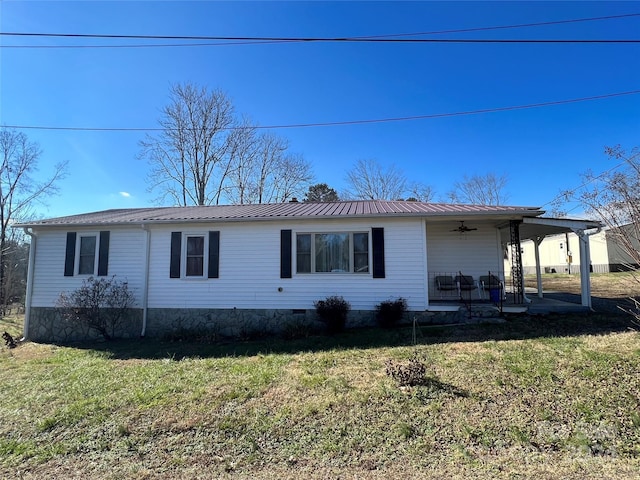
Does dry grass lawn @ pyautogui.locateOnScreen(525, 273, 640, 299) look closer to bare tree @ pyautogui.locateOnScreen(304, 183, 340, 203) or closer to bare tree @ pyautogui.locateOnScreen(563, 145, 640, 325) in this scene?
bare tree @ pyautogui.locateOnScreen(563, 145, 640, 325)

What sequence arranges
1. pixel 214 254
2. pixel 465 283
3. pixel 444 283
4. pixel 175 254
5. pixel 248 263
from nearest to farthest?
pixel 248 263
pixel 214 254
pixel 175 254
pixel 465 283
pixel 444 283

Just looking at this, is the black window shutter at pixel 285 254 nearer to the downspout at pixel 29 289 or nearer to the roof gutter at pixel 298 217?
the roof gutter at pixel 298 217

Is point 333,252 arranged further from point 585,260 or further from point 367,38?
point 585,260

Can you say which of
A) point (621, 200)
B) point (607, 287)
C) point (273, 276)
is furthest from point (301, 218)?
point (607, 287)

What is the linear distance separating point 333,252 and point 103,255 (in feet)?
21.6

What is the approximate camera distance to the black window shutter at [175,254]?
30.8 ft

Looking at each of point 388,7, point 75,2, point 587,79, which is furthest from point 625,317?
point 75,2

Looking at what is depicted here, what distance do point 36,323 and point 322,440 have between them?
412 inches

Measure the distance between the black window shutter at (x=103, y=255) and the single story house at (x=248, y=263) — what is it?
0.03 m

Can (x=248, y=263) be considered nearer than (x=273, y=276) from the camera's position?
No

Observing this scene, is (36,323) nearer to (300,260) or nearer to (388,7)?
(300,260)

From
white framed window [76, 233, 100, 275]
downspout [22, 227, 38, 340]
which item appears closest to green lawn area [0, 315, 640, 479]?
white framed window [76, 233, 100, 275]

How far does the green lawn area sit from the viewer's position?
3.06 metres

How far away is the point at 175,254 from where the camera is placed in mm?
9438
